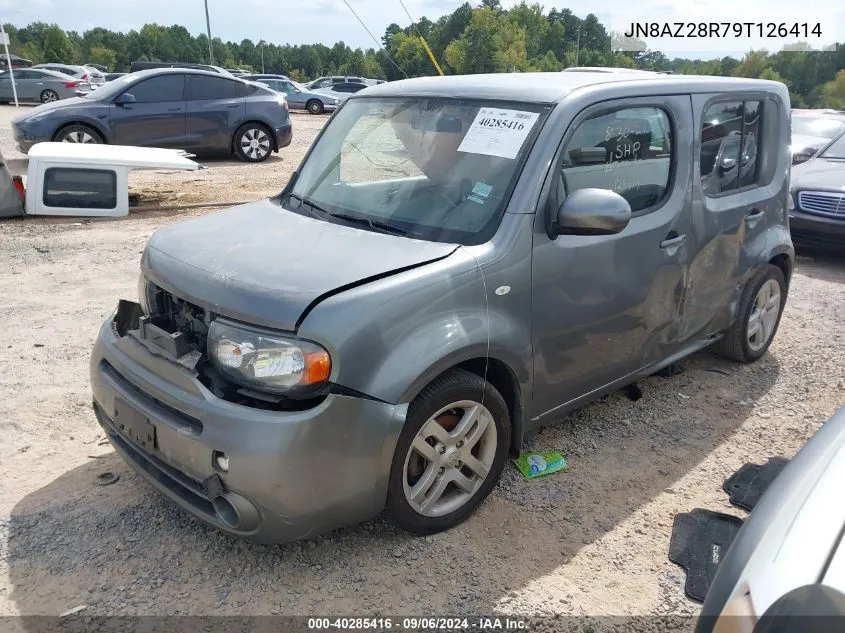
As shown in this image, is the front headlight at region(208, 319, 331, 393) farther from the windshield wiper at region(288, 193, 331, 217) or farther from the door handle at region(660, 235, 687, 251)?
the door handle at region(660, 235, 687, 251)

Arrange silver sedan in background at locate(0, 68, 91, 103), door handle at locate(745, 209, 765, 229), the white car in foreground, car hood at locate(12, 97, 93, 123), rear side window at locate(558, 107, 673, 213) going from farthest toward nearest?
silver sedan in background at locate(0, 68, 91, 103) → car hood at locate(12, 97, 93, 123) → door handle at locate(745, 209, 765, 229) → rear side window at locate(558, 107, 673, 213) → the white car in foreground

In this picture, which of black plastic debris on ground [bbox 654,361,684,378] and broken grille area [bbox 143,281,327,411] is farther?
black plastic debris on ground [bbox 654,361,684,378]

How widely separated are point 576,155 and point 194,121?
404 inches

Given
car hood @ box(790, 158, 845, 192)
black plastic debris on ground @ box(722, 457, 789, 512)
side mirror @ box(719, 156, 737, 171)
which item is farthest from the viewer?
car hood @ box(790, 158, 845, 192)

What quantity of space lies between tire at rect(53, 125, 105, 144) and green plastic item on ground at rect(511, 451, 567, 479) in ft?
32.6

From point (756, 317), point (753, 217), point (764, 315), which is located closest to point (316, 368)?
point (753, 217)

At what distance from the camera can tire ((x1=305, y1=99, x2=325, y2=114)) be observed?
1128 inches

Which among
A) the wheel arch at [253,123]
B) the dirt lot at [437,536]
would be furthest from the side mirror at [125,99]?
the dirt lot at [437,536]

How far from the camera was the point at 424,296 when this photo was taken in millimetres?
2602

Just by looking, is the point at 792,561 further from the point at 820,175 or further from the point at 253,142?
the point at 253,142

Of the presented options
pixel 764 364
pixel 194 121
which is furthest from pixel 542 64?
pixel 764 364

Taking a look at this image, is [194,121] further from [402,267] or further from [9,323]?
[402,267]

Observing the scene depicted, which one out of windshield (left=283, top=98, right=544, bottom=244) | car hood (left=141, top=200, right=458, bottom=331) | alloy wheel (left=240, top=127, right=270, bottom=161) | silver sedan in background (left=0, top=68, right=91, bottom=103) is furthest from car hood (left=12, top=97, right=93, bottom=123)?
silver sedan in background (left=0, top=68, right=91, bottom=103)

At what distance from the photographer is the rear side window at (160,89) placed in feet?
37.4
